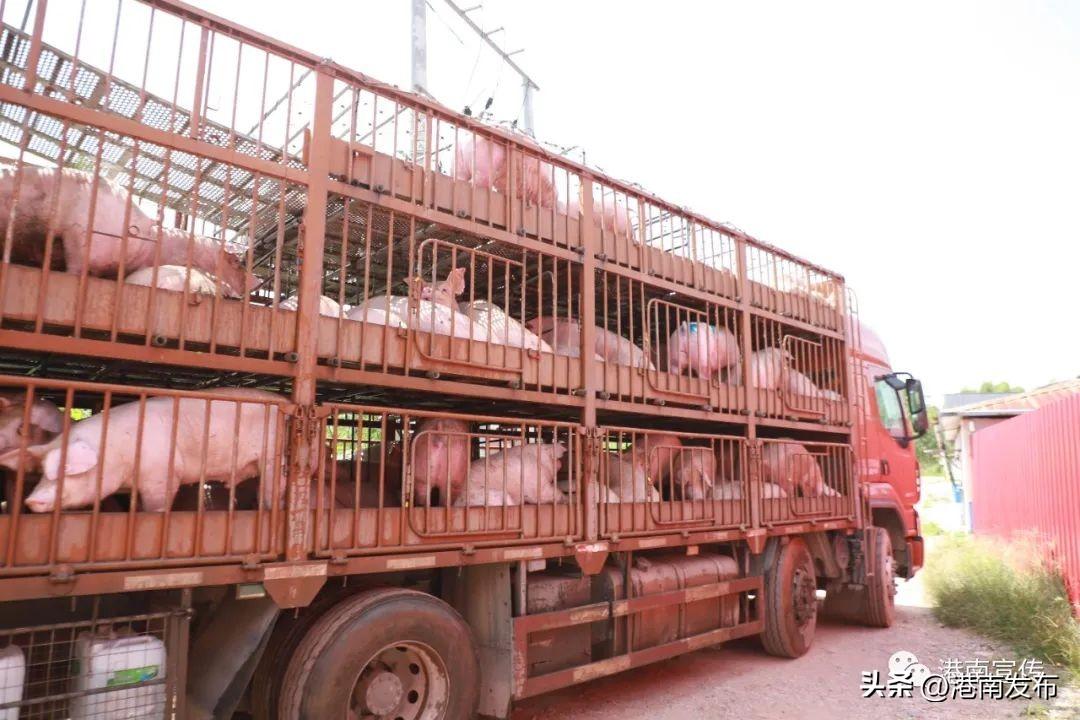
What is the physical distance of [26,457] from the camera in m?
2.88

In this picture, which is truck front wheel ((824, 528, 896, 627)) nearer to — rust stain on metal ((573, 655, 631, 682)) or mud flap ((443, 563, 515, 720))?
rust stain on metal ((573, 655, 631, 682))

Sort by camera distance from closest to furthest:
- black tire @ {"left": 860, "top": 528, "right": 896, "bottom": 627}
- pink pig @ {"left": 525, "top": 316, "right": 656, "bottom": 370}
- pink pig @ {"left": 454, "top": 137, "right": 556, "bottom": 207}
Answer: pink pig @ {"left": 454, "top": 137, "right": 556, "bottom": 207} → pink pig @ {"left": 525, "top": 316, "right": 656, "bottom": 370} → black tire @ {"left": 860, "top": 528, "right": 896, "bottom": 627}

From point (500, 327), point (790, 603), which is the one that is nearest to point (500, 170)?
point (500, 327)

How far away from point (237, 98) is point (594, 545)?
3.36 m

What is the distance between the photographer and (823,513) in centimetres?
744

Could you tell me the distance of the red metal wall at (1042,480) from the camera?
26.5ft

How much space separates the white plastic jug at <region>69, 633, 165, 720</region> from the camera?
2.99m

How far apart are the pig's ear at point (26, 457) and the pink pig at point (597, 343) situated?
313 cm

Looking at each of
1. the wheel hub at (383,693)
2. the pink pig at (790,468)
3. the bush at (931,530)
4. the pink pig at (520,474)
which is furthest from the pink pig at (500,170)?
the bush at (931,530)

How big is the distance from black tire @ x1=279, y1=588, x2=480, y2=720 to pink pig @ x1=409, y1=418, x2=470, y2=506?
613 mm

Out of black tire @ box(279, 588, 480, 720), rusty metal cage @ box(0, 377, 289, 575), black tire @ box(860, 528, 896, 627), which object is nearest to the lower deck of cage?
rusty metal cage @ box(0, 377, 289, 575)

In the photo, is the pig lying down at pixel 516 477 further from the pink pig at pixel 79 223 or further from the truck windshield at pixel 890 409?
the truck windshield at pixel 890 409

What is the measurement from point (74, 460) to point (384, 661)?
1809 millimetres

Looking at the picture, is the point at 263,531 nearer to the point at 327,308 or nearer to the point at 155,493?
the point at 155,493
